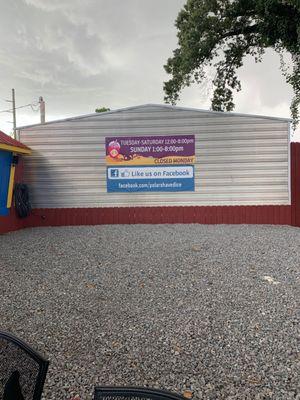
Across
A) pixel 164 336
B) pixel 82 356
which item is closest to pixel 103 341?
pixel 82 356

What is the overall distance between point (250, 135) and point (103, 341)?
9026 millimetres

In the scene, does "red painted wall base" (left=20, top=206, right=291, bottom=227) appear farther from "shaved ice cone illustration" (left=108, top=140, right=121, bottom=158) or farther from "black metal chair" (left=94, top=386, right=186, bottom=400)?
"black metal chair" (left=94, top=386, right=186, bottom=400)

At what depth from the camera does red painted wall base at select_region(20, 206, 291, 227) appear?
11203 millimetres

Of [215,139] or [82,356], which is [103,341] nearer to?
[82,356]

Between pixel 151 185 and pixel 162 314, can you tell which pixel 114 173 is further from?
pixel 162 314

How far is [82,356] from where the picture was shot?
3355 mm

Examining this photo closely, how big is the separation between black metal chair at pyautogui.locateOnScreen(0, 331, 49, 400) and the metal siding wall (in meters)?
9.77

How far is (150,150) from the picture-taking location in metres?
11.3

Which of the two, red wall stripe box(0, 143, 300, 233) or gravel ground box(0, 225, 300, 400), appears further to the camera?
red wall stripe box(0, 143, 300, 233)

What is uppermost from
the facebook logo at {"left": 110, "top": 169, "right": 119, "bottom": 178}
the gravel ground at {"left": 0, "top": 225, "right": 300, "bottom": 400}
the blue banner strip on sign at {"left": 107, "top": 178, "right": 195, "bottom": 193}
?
the facebook logo at {"left": 110, "top": 169, "right": 119, "bottom": 178}

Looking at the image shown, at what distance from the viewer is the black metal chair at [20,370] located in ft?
5.15

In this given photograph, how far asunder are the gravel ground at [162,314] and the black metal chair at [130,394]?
5.38 feet

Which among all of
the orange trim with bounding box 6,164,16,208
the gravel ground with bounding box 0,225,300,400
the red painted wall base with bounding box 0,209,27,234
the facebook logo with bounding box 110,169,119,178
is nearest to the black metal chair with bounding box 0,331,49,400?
the gravel ground with bounding box 0,225,300,400

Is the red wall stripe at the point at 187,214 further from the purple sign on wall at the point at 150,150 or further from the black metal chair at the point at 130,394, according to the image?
the black metal chair at the point at 130,394
